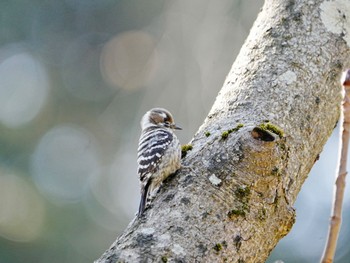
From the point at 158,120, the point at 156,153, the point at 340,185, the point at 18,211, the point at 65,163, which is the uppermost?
the point at 65,163

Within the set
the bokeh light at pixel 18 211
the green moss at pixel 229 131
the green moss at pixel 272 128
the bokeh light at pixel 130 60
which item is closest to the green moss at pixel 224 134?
the green moss at pixel 229 131

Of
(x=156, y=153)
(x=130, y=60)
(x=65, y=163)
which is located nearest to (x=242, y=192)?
(x=156, y=153)

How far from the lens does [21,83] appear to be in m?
9.97

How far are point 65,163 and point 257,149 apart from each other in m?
6.75

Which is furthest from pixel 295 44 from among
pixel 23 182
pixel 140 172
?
pixel 23 182

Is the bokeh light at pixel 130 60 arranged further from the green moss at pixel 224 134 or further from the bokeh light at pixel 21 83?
the green moss at pixel 224 134

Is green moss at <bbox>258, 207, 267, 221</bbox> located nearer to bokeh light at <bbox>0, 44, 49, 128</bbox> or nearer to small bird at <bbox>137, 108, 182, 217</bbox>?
small bird at <bbox>137, 108, 182, 217</bbox>

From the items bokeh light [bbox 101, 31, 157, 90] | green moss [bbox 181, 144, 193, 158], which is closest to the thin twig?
green moss [bbox 181, 144, 193, 158]

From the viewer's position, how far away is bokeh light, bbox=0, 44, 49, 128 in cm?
922

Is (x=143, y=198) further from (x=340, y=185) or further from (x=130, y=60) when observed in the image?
(x=130, y=60)

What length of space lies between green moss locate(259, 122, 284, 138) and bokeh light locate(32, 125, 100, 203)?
601cm

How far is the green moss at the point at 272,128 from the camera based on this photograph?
2.81 metres

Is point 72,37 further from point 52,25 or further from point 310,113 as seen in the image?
point 310,113

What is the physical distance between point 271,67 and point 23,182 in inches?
232
